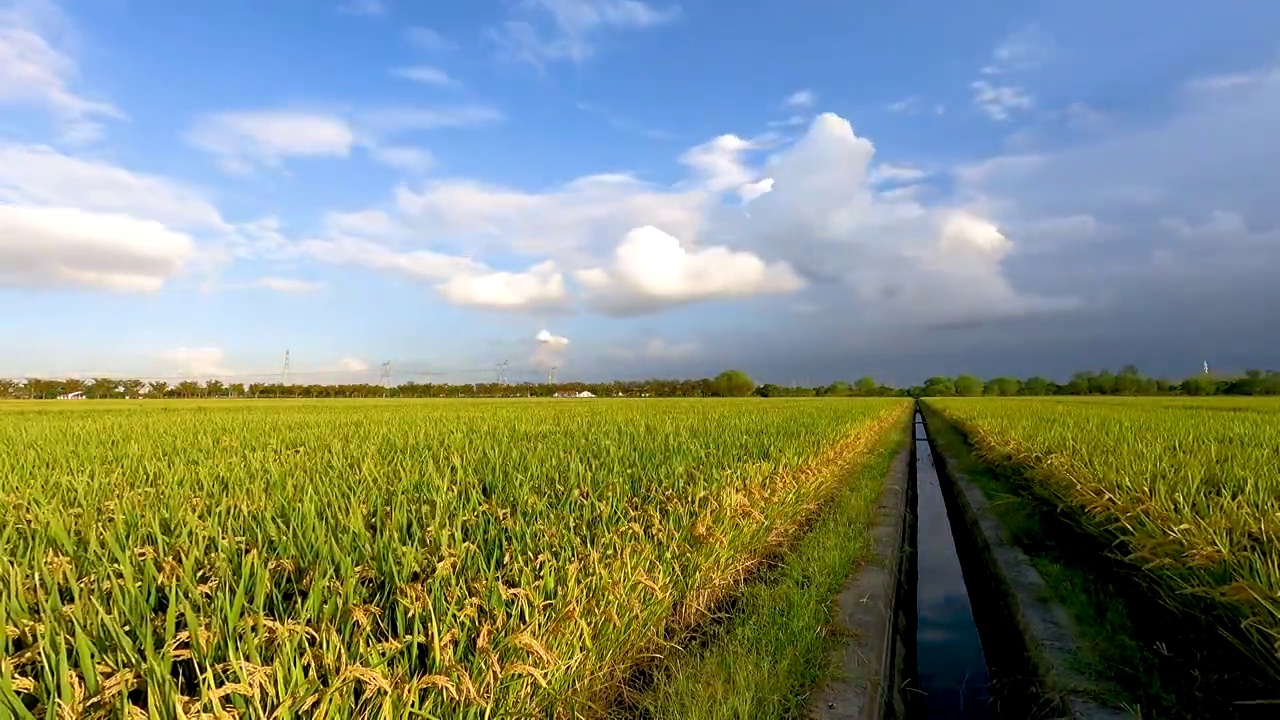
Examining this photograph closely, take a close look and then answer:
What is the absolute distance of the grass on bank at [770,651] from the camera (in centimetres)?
255

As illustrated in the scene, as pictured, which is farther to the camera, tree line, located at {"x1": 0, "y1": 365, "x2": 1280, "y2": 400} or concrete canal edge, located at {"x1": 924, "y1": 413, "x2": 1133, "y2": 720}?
tree line, located at {"x1": 0, "y1": 365, "x2": 1280, "y2": 400}

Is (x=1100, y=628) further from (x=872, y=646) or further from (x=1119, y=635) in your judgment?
(x=872, y=646)

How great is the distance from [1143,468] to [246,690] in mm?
7151

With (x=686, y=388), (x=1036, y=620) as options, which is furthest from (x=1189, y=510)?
(x=686, y=388)

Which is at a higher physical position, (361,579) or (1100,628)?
(361,579)

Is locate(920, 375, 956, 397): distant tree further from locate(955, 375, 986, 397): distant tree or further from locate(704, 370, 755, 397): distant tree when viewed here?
locate(704, 370, 755, 397): distant tree

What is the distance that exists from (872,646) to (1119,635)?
1558 mm

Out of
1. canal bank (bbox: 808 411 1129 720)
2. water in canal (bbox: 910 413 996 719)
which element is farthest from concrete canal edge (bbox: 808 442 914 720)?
water in canal (bbox: 910 413 996 719)

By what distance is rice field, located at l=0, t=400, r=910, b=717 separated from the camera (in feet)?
4.60

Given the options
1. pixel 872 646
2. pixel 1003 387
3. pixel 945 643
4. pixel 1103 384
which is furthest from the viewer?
pixel 1003 387

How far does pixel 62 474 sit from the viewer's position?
189 inches

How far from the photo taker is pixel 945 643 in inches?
199

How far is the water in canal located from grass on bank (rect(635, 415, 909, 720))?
0.93 meters

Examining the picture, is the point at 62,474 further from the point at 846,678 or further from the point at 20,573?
the point at 846,678
